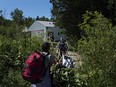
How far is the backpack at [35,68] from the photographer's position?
5.23 metres

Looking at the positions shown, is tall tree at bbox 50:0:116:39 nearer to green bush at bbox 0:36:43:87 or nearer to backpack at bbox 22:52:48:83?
green bush at bbox 0:36:43:87

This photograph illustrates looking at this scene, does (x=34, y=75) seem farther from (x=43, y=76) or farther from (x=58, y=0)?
(x=58, y=0)

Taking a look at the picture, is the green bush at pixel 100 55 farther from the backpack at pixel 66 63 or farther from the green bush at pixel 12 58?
the green bush at pixel 12 58

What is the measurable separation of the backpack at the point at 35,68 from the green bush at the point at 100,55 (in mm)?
835

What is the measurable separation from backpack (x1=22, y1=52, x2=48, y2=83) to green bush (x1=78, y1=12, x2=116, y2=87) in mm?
835

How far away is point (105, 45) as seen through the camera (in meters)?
5.18

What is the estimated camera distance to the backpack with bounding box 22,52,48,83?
206 inches

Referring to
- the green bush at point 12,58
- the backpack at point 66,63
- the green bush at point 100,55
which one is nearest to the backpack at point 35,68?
the green bush at point 100,55

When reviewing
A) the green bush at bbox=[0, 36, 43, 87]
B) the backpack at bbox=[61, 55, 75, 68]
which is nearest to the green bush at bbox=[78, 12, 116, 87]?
the backpack at bbox=[61, 55, 75, 68]

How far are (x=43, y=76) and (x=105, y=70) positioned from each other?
1.17 meters

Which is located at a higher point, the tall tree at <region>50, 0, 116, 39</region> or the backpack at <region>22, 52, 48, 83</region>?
the tall tree at <region>50, 0, 116, 39</region>

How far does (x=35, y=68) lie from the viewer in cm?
523

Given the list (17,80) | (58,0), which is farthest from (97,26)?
(58,0)

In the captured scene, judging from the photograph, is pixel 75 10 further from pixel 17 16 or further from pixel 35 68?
pixel 17 16
